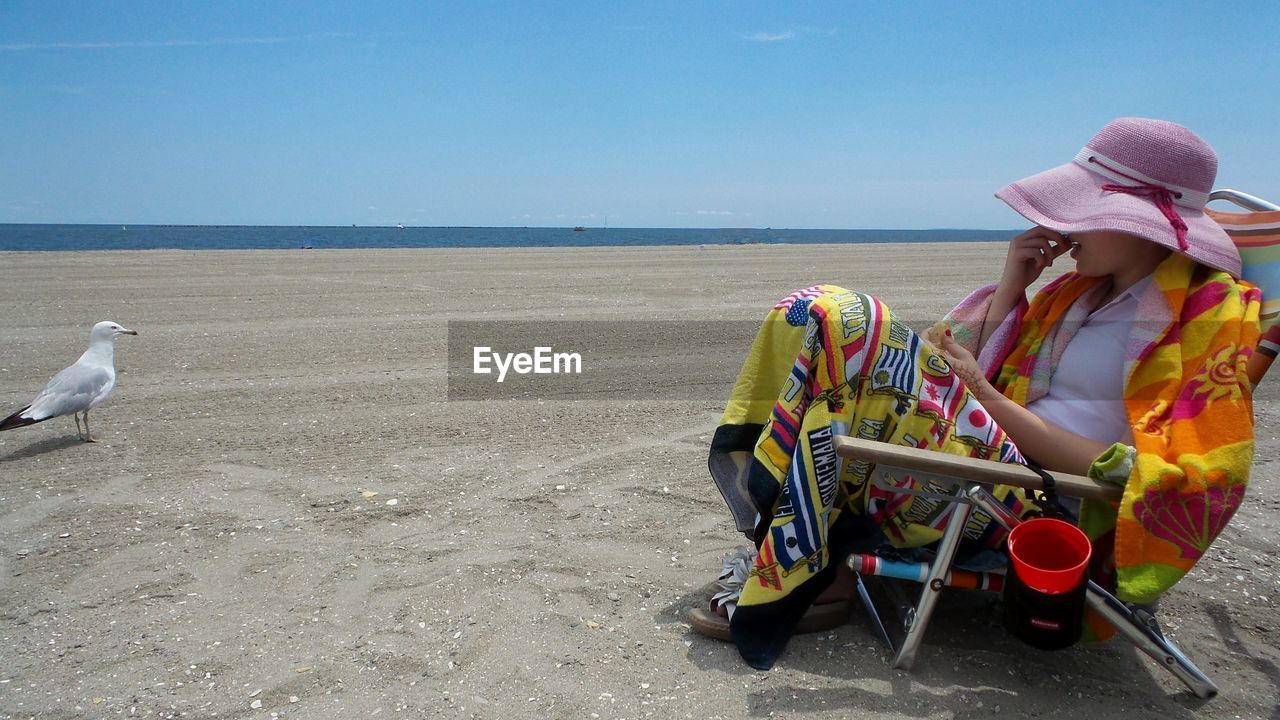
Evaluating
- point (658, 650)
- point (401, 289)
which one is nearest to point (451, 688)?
point (658, 650)

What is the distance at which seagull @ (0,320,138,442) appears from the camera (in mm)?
4551

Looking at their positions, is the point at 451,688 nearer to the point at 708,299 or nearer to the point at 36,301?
the point at 708,299

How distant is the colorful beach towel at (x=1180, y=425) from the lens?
201cm

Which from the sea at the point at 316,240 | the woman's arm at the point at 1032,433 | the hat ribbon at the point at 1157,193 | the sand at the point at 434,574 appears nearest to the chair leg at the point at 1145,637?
the sand at the point at 434,574

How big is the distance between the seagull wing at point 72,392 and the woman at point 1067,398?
4.14 m

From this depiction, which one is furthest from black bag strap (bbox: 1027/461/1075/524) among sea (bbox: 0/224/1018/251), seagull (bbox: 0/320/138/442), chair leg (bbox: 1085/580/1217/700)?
sea (bbox: 0/224/1018/251)

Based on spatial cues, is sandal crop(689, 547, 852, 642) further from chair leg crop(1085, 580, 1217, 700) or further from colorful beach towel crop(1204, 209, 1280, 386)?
colorful beach towel crop(1204, 209, 1280, 386)

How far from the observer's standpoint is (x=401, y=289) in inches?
532

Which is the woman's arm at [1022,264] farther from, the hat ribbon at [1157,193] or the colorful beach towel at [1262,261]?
the colorful beach towel at [1262,261]

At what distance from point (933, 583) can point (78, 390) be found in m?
4.90

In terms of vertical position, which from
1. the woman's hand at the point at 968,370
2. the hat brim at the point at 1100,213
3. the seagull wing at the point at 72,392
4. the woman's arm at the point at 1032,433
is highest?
the hat brim at the point at 1100,213

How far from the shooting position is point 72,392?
4.73 metres

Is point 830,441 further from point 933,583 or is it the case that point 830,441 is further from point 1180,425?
point 1180,425

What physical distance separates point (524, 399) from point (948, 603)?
3659mm
